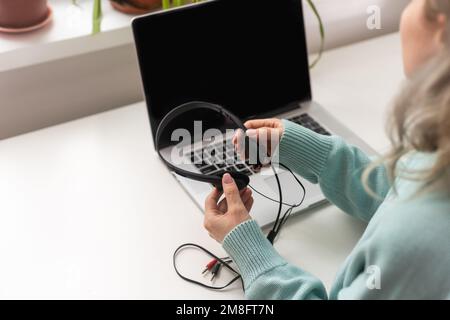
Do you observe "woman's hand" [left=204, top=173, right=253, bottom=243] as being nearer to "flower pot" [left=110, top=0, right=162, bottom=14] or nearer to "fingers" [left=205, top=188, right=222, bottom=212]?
"fingers" [left=205, top=188, right=222, bottom=212]

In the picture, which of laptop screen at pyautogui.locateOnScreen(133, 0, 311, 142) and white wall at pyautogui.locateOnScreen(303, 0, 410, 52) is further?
white wall at pyautogui.locateOnScreen(303, 0, 410, 52)

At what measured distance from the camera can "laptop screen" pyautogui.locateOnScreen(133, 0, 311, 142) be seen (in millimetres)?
830

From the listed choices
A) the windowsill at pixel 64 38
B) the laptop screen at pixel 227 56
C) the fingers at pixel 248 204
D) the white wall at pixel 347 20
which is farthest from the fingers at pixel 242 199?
the white wall at pixel 347 20

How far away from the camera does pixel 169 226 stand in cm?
77

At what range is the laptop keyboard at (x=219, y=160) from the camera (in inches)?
33.2

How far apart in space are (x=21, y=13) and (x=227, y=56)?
36cm

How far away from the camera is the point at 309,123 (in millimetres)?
948

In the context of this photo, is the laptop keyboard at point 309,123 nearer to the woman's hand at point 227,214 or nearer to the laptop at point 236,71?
the laptop at point 236,71

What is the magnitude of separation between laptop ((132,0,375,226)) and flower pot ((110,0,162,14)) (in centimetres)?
19

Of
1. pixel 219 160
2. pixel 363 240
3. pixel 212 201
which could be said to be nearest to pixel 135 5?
pixel 219 160

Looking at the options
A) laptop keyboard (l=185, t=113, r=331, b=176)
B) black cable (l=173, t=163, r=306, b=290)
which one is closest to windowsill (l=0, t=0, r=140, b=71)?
laptop keyboard (l=185, t=113, r=331, b=176)

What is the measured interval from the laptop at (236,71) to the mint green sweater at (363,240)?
77mm

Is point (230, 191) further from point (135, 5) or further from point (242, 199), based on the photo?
point (135, 5)
